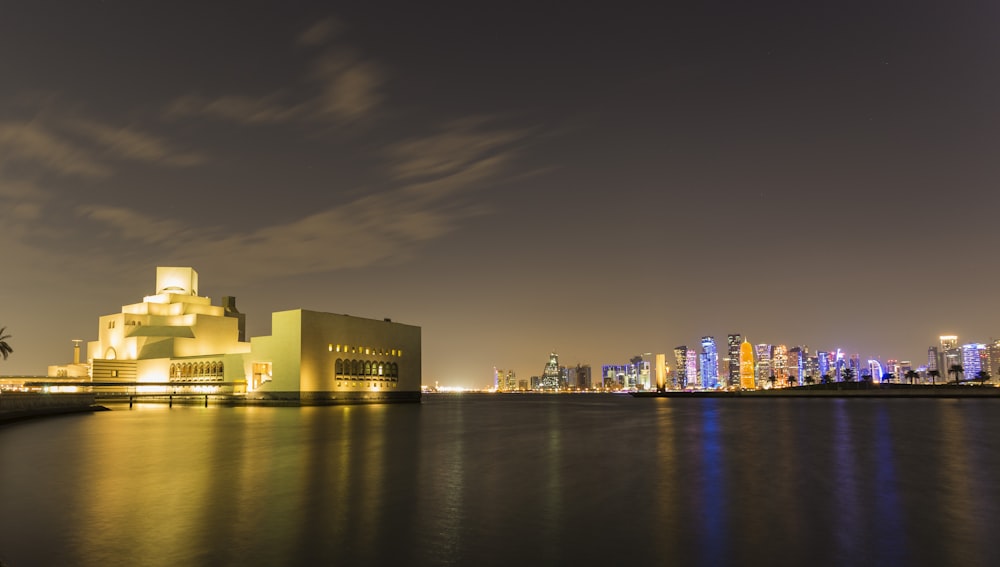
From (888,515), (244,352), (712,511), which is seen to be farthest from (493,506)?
(244,352)

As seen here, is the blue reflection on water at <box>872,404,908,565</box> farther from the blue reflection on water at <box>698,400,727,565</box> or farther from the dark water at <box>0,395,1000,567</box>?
the blue reflection on water at <box>698,400,727,565</box>

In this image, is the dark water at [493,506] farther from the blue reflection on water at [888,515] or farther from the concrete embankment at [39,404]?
the concrete embankment at [39,404]

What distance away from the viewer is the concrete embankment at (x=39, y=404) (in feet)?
156

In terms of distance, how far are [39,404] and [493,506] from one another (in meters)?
58.8

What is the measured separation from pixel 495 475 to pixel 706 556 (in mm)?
10489

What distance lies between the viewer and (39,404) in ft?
189

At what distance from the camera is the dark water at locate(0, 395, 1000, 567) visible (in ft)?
35.2

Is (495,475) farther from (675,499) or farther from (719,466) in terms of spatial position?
(719,466)

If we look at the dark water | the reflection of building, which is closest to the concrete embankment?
the dark water

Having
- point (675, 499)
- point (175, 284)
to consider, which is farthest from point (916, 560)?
point (175, 284)

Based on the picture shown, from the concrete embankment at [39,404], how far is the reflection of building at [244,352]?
2389 centimetres

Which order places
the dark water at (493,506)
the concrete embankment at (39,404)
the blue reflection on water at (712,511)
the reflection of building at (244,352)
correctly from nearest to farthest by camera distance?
the dark water at (493,506) → the blue reflection on water at (712,511) → the concrete embankment at (39,404) → the reflection of building at (244,352)

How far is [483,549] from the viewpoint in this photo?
1088cm

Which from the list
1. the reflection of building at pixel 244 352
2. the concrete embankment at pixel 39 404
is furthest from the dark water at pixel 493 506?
the reflection of building at pixel 244 352
